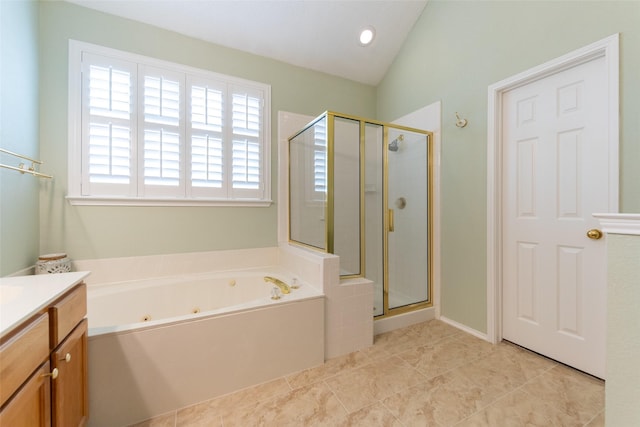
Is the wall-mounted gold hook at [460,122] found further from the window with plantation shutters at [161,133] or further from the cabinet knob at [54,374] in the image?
the cabinet knob at [54,374]

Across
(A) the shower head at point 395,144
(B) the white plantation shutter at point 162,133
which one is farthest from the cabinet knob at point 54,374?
(A) the shower head at point 395,144

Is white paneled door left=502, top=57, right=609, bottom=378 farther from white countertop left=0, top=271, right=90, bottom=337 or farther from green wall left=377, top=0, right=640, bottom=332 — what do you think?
white countertop left=0, top=271, right=90, bottom=337

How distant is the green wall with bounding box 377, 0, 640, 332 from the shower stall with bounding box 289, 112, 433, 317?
0.77 feet

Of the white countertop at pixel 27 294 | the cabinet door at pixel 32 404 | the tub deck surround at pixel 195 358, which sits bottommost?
the tub deck surround at pixel 195 358

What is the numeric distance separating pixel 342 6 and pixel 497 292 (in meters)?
2.82

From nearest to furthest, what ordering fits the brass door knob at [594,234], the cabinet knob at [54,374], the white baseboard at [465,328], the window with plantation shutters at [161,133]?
the cabinet knob at [54,374] < the brass door knob at [594,234] < the window with plantation shutters at [161,133] < the white baseboard at [465,328]

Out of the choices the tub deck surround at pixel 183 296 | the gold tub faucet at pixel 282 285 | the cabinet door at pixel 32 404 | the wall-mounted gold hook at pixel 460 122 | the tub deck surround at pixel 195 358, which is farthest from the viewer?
the wall-mounted gold hook at pixel 460 122

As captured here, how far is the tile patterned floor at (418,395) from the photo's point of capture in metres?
1.32

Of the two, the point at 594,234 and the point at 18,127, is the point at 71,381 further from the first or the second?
the point at 594,234

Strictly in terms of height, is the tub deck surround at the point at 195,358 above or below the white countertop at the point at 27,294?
below

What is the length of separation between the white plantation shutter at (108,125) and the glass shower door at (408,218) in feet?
7.39

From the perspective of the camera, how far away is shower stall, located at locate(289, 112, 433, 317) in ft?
7.03

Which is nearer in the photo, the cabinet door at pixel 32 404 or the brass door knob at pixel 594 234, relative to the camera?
the cabinet door at pixel 32 404

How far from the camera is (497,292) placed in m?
2.06
